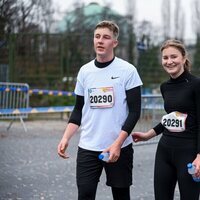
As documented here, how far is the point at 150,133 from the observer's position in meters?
3.91

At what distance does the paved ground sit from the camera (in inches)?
238

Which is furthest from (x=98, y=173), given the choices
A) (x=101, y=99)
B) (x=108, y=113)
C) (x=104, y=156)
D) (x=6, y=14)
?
(x=6, y=14)

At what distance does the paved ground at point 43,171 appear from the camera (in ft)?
19.8

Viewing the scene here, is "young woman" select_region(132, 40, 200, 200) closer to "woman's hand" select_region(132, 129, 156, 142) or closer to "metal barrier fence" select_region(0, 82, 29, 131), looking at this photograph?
"woman's hand" select_region(132, 129, 156, 142)

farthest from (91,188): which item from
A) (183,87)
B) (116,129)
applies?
(183,87)

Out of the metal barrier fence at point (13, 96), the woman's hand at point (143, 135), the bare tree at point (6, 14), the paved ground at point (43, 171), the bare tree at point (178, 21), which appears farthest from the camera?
the bare tree at point (178, 21)

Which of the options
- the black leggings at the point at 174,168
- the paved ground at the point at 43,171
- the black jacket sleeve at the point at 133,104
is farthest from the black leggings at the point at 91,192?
the paved ground at the point at 43,171

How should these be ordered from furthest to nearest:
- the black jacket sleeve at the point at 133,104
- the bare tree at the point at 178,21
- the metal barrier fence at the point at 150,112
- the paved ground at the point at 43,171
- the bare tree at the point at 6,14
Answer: the bare tree at the point at 178,21
the bare tree at the point at 6,14
the metal barrier fence at the point at 150,112
the paved ground at the point at 43,171
the black jacket sleeve at the point at 133,104

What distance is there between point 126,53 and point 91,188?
56.1ft

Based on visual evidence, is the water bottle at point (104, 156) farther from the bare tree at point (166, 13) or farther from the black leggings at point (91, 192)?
the bare tree at point (166, 13)

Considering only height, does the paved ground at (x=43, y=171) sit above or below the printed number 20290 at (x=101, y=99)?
below

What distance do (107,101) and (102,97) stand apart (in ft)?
0.16

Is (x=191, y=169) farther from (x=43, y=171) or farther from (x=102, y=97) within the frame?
(x=43, y=171)

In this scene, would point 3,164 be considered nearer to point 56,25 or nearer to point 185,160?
point 185,160
